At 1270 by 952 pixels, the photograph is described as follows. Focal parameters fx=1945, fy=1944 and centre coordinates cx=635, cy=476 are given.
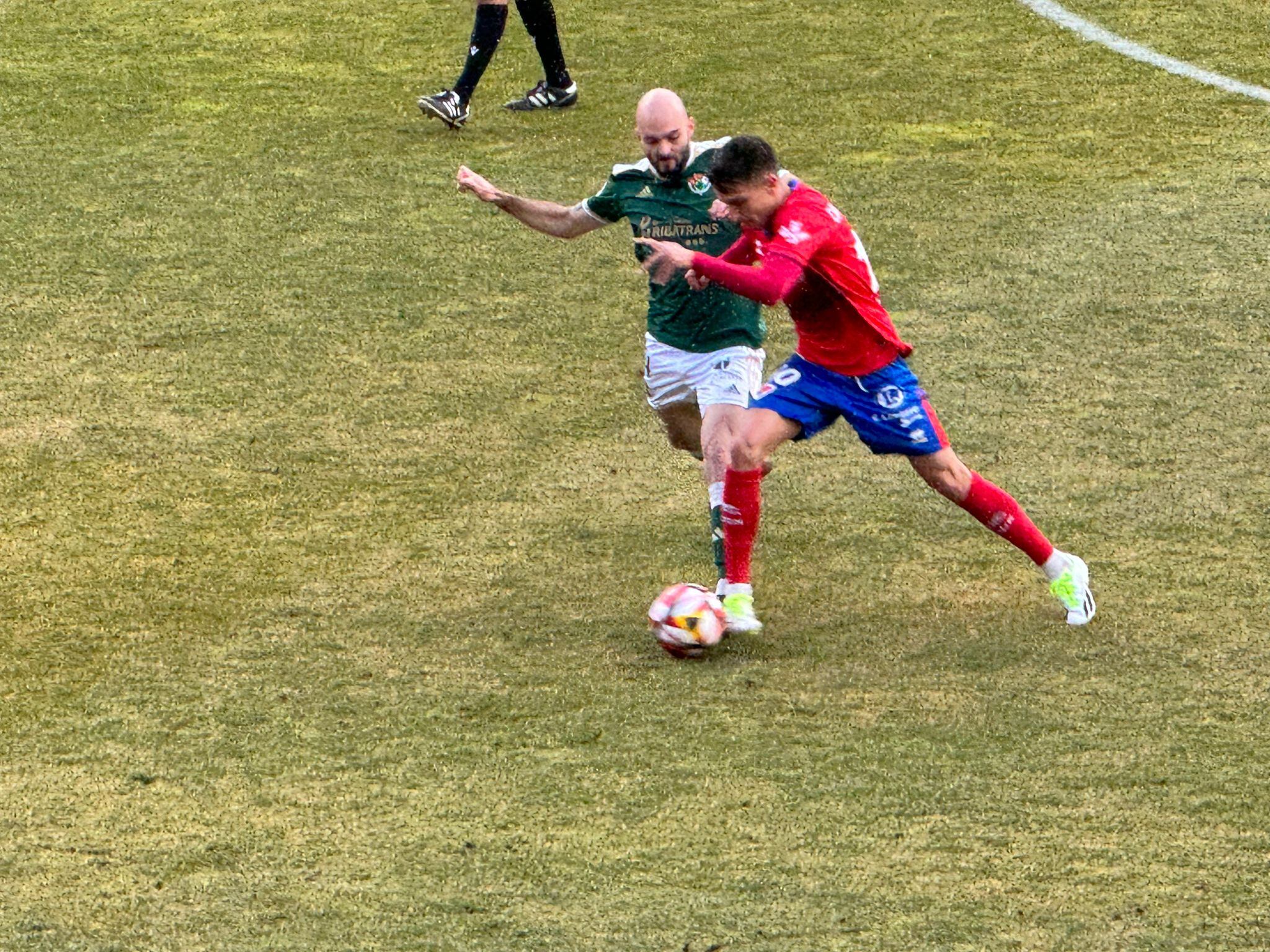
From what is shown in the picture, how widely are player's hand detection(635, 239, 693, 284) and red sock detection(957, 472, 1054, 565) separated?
53.9 inches

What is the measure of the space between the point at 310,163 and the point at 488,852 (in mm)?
6990

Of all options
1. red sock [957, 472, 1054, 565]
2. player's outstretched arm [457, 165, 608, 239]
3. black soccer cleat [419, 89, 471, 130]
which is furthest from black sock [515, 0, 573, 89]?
red sock [957, 472, 1054, 565]

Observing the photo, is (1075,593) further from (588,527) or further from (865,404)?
(588,527)

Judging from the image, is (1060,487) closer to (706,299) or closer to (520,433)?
(706,299)

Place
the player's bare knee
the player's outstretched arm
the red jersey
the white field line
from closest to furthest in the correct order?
1. the red jersey
2. the player's bare knee
3. the player's outstretched arm
4. the white field line

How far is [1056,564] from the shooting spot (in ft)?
23.5

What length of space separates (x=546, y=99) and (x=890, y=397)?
6201 mm

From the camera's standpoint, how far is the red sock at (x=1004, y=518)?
7.10 metres

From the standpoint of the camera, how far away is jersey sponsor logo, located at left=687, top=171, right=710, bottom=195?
7578 millimetres

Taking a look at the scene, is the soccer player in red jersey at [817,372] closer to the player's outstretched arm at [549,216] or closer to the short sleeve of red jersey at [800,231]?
the short sleeve of red jersey at [800,231]

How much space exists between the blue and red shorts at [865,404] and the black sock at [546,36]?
5.84 m

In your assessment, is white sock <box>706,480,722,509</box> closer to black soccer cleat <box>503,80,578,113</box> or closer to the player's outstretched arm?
the player's outstretched arm

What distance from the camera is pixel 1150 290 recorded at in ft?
33.1

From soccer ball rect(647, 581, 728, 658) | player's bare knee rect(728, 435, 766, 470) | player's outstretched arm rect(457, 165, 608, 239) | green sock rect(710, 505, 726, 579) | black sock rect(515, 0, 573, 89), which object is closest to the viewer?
soccer ball rect(647, 581, 728, 658)
